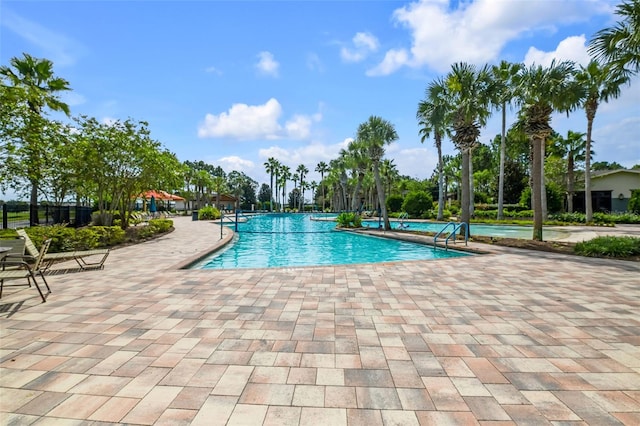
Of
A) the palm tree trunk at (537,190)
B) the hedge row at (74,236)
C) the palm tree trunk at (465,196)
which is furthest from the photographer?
the palm tree trunk at (465,196)

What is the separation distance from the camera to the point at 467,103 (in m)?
13.7

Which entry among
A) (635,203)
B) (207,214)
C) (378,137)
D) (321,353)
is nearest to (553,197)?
(635,203)

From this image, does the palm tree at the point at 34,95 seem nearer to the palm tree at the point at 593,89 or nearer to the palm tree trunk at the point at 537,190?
the palm tree trunk at the point at 537,190

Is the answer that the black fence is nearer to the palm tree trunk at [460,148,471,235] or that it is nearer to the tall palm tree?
the palm tree trunk at [460,148,471,235]

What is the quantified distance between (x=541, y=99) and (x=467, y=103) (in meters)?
2.72

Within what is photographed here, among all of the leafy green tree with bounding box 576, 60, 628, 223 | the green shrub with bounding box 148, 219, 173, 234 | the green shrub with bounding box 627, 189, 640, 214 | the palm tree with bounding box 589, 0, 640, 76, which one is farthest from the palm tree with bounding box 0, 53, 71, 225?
the green shrub with bounding box 627, 189, 640, 214

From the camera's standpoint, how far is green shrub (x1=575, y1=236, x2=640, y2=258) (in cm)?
876

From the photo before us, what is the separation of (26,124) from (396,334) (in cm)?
1254

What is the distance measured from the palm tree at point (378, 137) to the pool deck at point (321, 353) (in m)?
13.9

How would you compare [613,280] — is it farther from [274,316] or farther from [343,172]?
[343,172]

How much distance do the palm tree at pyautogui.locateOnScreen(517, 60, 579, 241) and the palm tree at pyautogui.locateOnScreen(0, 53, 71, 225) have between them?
663 inches

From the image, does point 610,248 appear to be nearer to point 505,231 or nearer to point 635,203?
point 505,231

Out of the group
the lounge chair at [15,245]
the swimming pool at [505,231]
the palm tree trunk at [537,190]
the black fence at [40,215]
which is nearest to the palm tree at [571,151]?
the swimming pool at [505,231]

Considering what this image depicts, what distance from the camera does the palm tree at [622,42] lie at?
834 centimetres
